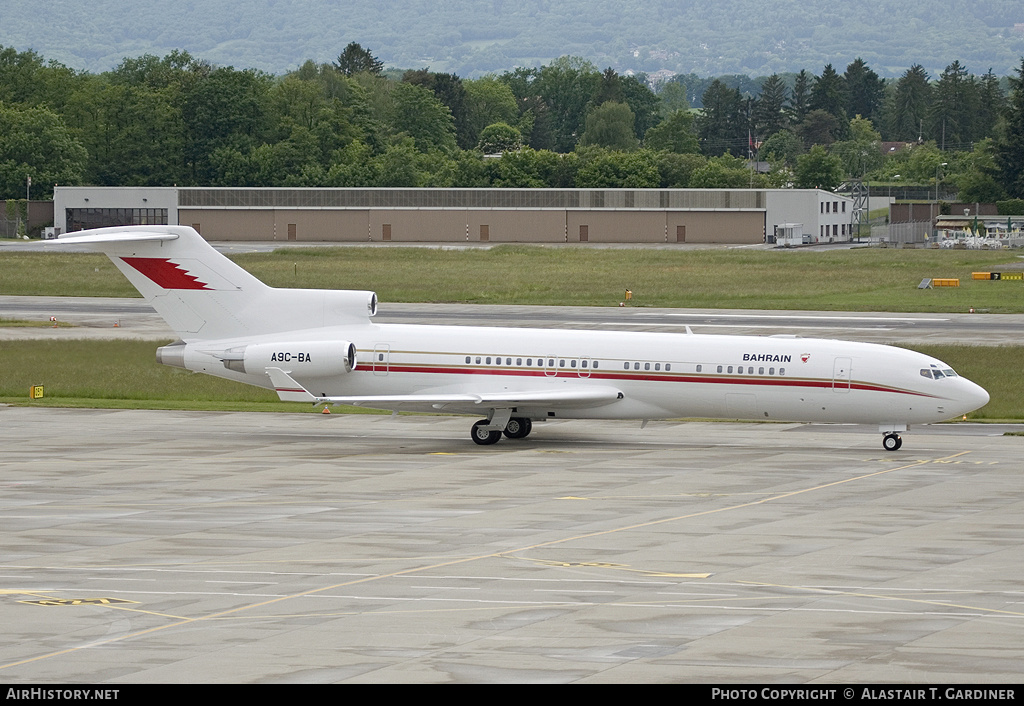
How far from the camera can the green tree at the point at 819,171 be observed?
176250mm

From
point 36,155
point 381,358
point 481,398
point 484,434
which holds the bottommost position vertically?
point 484,434

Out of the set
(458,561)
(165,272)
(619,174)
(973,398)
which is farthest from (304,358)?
(619,174)

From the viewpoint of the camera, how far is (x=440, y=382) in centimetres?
3816

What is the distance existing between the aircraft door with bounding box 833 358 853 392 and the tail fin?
12.4m

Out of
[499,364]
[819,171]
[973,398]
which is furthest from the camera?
[819,171]

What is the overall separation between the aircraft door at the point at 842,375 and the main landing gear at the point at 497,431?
26.9ft

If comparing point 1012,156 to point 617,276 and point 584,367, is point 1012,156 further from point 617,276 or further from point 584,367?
point 584,367

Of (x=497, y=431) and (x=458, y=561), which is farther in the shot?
(x=497, y=431)

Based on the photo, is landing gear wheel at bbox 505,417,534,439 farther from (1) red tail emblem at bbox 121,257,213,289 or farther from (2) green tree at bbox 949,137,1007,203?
(2) green tree at bbox 949,137,1007,203

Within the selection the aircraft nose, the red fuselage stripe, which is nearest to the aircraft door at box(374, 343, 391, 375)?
the red fuselage stripe

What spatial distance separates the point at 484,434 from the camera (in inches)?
1494

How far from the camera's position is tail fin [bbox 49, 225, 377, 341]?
39062mm

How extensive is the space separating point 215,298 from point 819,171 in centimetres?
14628
